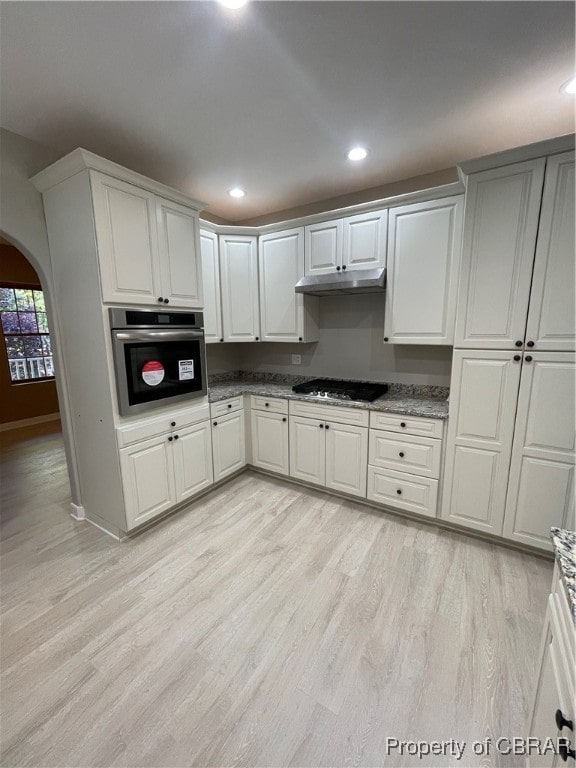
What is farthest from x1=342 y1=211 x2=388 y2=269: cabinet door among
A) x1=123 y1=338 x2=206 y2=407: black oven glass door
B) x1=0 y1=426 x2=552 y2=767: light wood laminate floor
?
x1=0 y1=426 x2=552 y2=767: light wood laminate floor

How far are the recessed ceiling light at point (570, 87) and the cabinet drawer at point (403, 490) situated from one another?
2414 millimetres

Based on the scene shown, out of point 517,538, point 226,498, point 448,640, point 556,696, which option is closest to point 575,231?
point 517,538

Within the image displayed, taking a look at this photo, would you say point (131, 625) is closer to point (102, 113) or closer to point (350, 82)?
point (102, 113)

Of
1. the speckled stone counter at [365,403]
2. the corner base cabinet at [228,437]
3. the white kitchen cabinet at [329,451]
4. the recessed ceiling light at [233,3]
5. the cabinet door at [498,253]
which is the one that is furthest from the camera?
the corner base cabinet at [228,437]

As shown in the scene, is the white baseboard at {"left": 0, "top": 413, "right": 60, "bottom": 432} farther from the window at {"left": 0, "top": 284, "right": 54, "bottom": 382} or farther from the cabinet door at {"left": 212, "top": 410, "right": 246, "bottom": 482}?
the cabinet door at {"left": 212, "top": 410, "right": 246, "bottom": 482}

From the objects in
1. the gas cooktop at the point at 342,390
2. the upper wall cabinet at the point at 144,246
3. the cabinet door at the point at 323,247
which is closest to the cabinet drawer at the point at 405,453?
the gas cooktop at the point at 342,390

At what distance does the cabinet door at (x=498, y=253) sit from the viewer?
1.87 metres

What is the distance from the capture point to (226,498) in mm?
2912

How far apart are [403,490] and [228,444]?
5.22 feet

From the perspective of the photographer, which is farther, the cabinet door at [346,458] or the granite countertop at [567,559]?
the cabinet door at [346,458]

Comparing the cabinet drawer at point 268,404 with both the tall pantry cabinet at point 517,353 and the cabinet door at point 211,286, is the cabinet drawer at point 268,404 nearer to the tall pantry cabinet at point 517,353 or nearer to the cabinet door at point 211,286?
the cabinet door at point 211,286

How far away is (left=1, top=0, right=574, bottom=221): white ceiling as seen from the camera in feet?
4.25

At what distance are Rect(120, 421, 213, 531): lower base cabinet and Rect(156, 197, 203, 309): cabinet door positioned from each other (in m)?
1.05

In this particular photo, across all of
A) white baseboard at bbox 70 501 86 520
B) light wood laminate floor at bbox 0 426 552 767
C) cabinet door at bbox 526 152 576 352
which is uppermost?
cabinet door at bbox 526 152 576 352
